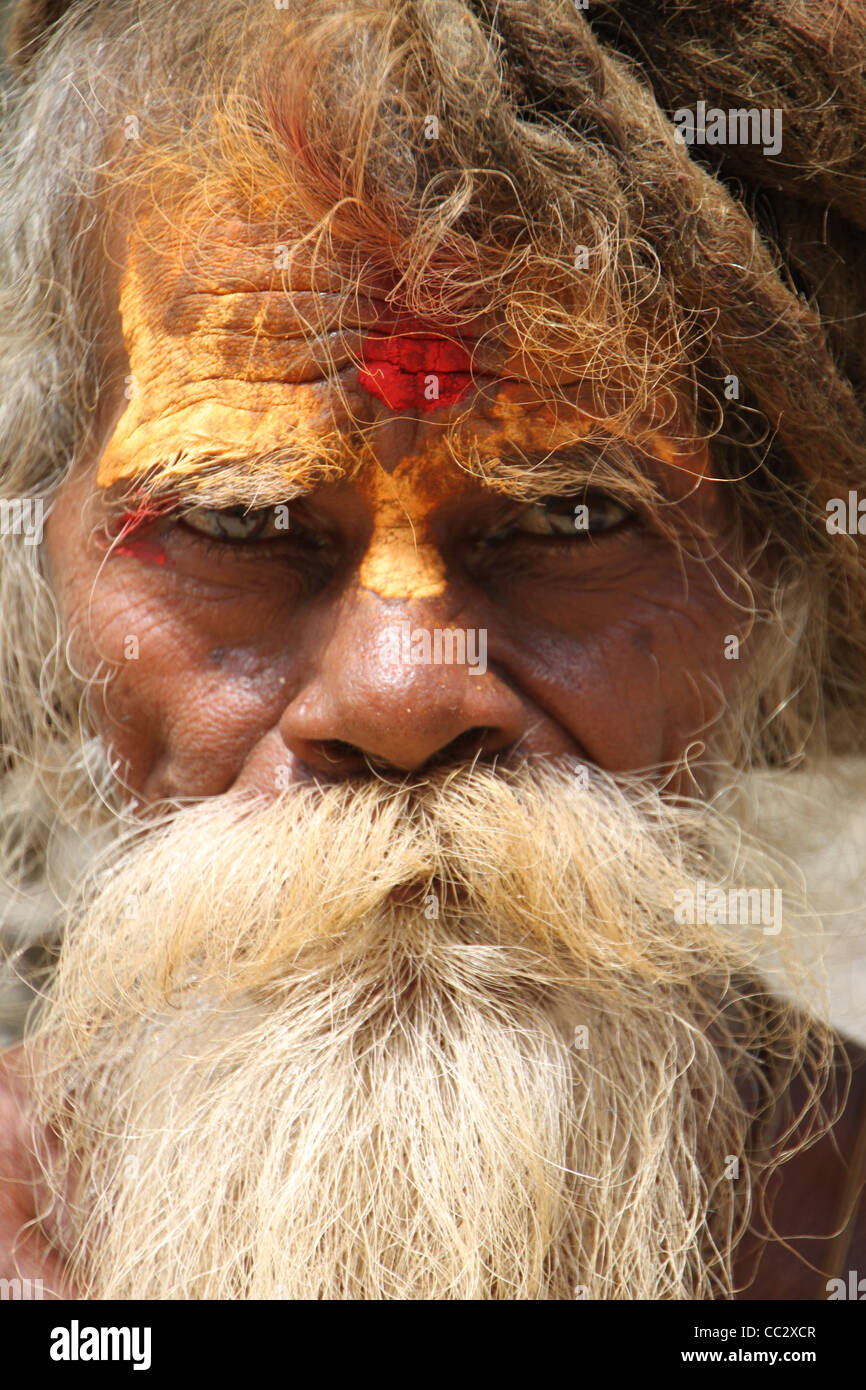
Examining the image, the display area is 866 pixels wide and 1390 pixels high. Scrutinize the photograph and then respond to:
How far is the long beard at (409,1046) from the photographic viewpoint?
0.98m

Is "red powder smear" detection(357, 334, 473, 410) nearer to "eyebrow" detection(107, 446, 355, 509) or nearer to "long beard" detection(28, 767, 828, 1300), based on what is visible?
"eyebrow" detection(107, 446, 355, 509)

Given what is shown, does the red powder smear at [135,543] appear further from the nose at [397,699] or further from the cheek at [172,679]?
the nose at [397,699]

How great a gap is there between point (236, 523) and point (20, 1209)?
64 centimetres

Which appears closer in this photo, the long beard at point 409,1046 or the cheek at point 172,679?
the long beard at point 409,1046

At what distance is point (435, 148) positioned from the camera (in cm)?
93

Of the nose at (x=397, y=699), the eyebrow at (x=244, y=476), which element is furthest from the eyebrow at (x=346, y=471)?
the nose at (x=397, y=699)

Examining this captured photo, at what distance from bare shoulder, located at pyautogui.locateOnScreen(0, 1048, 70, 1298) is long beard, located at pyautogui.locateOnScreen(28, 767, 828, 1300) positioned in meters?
0.04

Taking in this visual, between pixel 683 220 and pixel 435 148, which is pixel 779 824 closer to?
pixel 683 220

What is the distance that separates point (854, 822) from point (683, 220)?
93 centimetres

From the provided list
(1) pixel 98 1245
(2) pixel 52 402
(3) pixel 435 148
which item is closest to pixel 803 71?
(3) pixel 435 148

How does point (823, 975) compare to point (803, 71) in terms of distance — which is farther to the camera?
point (823, 975)

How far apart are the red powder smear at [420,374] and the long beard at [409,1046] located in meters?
0.30

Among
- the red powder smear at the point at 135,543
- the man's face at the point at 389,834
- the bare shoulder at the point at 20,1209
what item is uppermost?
the red powder smear at the point at 135,543

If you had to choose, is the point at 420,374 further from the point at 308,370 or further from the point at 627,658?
the point at 627,658
